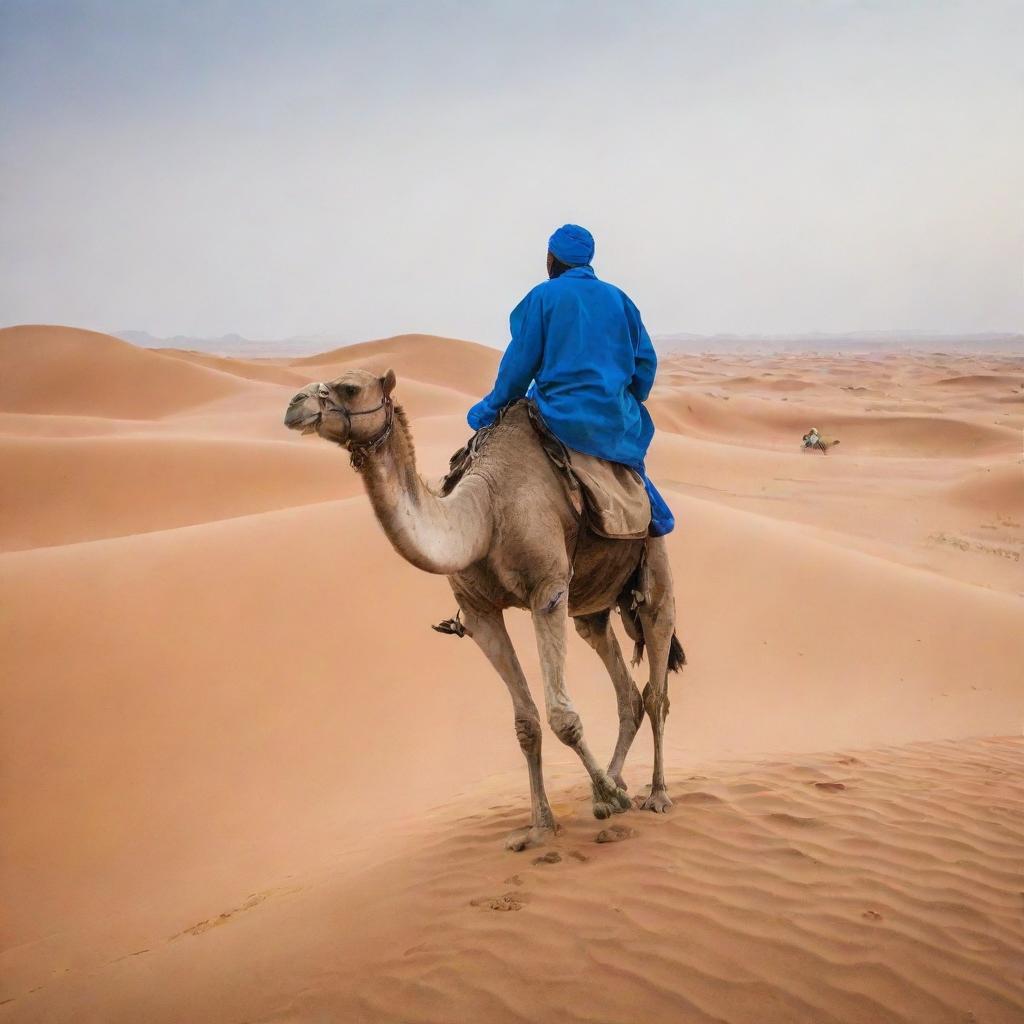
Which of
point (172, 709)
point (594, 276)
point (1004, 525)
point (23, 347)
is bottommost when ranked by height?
point (1004, 525)

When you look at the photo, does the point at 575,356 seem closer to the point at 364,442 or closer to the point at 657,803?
the point at 364,442

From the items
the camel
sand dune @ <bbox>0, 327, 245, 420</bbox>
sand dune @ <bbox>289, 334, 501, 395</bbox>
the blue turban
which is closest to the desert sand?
the camel

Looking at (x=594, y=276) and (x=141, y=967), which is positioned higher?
(x=594, y=276)

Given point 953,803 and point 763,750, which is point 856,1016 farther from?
point 763,750

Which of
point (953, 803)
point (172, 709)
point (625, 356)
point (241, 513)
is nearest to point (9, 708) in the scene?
point (172, 709)

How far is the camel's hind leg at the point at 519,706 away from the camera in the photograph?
14.7 ft

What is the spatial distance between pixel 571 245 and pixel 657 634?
7.87 feet

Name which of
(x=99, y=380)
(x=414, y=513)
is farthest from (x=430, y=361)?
(x=414, y=513)

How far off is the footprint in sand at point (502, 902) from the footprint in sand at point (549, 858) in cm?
38

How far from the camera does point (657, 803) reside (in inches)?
201

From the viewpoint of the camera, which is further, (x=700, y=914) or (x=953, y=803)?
(x=953, y=803)

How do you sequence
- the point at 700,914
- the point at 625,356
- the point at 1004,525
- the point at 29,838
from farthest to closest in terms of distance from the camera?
the point at 1004,525 < the point at 29,838 < the point at 625,356 < the point at 700,914

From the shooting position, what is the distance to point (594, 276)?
4.80 m

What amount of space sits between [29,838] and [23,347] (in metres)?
39.9
